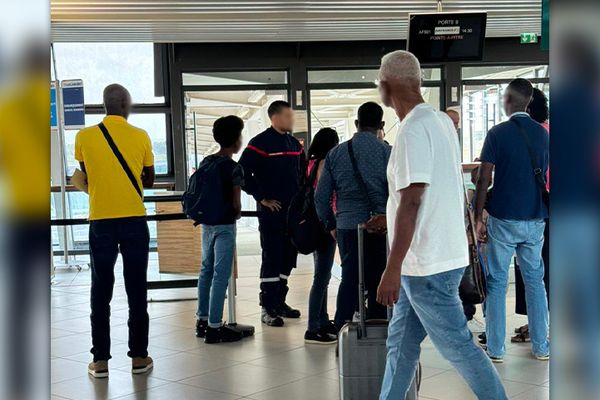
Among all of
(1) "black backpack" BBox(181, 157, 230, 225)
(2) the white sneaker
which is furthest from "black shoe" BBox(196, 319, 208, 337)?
(2) the white sneaker

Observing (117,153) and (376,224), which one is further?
(117,153)

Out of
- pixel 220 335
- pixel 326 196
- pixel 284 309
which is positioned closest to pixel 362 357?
pixel 326 196

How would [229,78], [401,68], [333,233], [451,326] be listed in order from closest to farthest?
1. [451,326]
2. [401,68]
3. [333,233]
4. [229,78]

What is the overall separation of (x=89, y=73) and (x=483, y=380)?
34.6 ft

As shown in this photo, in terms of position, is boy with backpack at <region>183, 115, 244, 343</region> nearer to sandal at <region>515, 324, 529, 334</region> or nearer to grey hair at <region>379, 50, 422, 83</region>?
sandal at <region>515, 324, 529, 334</region>

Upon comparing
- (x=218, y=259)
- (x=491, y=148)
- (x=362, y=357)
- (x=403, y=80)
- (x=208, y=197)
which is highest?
(x=403, y=80)

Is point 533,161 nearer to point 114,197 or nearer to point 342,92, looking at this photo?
point 114,197

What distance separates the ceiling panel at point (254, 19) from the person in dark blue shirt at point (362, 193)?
391 centimetres

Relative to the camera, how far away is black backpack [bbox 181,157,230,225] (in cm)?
500

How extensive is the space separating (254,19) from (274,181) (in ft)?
12.7

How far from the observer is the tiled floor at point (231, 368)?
3.98 meters

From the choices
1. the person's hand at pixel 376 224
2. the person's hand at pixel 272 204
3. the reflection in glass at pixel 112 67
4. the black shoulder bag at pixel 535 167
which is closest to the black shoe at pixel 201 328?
the person's hand at pixel 272 204

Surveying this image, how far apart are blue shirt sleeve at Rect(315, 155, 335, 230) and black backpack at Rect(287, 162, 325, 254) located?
265 mm

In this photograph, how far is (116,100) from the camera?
4.18 m
